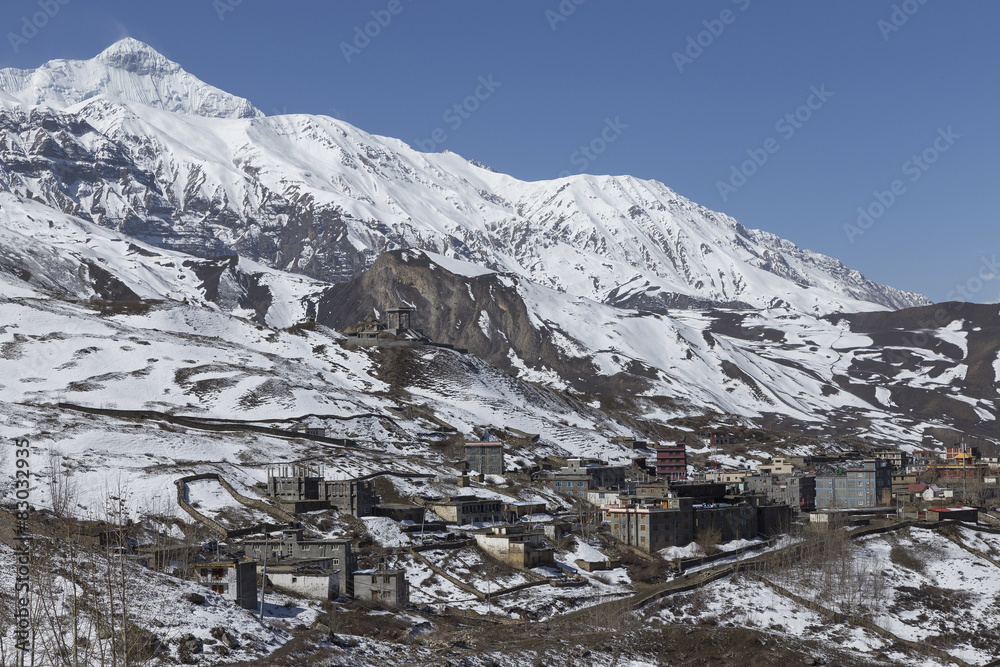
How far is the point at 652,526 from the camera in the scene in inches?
3780

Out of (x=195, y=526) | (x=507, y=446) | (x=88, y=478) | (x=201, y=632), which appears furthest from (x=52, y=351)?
(x=201, y=632)

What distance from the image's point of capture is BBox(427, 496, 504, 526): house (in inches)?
3917

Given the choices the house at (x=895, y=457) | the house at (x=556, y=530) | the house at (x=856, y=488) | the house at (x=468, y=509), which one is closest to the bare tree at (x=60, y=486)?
the house at (x=468, y=509)

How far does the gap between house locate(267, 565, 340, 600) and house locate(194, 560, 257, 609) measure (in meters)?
5.40

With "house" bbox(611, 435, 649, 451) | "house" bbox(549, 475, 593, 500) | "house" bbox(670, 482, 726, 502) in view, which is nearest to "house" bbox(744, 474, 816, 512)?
"house" bbox(670, 482, 726, 502)

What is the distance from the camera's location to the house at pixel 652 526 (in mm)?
95938

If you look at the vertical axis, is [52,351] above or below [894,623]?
above

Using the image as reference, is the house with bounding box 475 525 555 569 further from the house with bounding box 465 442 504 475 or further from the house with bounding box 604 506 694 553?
the house with bounding box 465 442 504 475

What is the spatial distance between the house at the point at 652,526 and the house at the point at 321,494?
19999 millimetres

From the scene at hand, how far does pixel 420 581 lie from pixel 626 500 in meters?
30.0

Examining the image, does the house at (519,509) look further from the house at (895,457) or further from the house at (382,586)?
the house at (895,457)

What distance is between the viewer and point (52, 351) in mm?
158500

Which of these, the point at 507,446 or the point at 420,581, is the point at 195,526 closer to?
the point at 420,581

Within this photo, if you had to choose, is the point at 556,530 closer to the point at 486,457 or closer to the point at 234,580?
the point at 486,457
